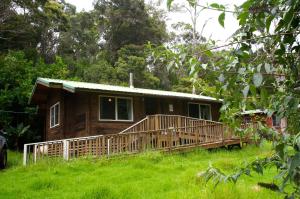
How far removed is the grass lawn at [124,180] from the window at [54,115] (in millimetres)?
6853

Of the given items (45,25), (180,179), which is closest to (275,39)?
(180,179)

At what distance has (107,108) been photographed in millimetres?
17234

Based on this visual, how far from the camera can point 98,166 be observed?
11.6 meters

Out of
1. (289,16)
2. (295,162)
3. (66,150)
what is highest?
(289,16)

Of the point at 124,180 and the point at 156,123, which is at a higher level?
the point at 156,123

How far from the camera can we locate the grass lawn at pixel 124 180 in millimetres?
7195

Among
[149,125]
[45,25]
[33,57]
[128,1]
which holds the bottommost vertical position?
[149,125]

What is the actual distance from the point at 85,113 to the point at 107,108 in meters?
1.14

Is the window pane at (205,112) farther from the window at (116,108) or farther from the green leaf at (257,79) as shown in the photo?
the green leaf at (257,79)

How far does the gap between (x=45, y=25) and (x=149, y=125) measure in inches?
889

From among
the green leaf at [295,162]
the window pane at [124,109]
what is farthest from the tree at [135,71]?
the green leaf at [295,162]

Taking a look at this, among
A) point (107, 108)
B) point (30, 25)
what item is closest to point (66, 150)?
point (107, 108)

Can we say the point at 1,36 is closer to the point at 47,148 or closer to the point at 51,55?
the point at 51,55

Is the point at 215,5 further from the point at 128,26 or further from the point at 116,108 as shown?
the point at 128,26
